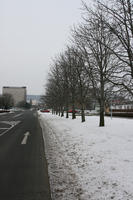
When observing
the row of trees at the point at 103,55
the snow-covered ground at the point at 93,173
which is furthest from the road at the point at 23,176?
the row of trees at the point at 103,55

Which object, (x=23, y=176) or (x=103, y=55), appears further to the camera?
(x=103, y=55)

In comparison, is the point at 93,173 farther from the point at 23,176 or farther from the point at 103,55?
the point at 103,55

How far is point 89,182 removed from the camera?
160 inches

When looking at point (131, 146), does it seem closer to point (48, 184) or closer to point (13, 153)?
point (48, 184)

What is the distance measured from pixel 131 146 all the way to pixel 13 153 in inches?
187

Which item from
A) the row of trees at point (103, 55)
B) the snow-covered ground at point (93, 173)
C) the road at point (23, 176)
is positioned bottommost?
the road at point (23, 176)

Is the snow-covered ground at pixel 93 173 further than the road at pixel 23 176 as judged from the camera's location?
No

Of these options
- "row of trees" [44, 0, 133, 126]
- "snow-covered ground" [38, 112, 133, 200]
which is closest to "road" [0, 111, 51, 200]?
"snow-covered ground" [38, 112, 133, 200]

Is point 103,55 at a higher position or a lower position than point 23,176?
higher

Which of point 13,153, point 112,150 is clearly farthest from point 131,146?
point 13,153

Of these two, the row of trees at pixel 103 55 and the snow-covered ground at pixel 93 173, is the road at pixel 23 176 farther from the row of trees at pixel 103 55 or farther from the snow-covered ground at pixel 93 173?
the row of trees at pixel 103 55

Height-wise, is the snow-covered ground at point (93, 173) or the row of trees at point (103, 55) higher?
the row of trees at point (103, 55)

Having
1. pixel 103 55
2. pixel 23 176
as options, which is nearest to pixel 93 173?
pixel 23 176

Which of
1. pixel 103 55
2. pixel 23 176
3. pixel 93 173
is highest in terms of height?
pixel 103 55
